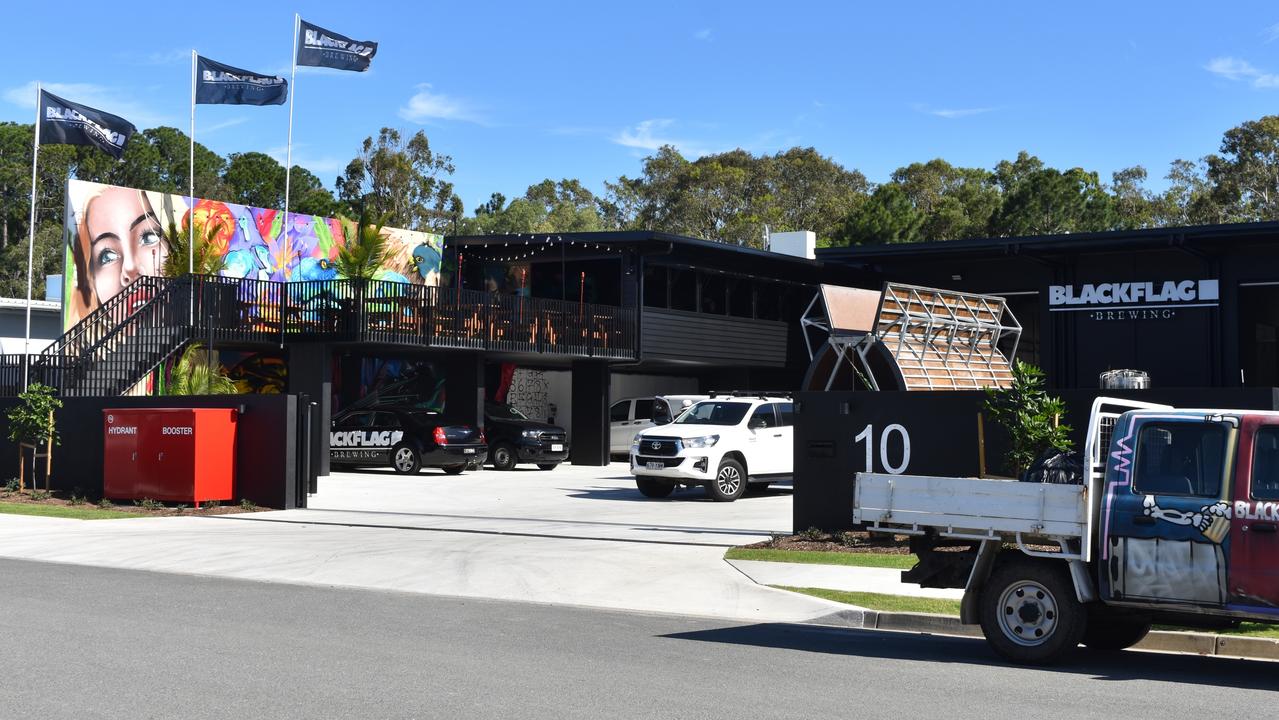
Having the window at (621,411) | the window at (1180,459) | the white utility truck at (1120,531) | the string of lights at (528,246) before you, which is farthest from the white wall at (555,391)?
the window at (1180,459)

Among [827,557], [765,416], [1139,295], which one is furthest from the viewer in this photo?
[1139,295]

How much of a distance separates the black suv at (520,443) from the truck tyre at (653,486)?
28.9 ft

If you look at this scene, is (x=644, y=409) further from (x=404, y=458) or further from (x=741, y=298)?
(x=404, y=458)

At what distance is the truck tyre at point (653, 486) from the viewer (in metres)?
25.7

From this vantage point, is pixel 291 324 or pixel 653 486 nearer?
pixel 653 486

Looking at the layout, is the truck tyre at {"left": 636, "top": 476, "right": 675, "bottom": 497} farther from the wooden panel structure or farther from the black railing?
the wooden panel structure

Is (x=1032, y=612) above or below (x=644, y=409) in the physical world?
below

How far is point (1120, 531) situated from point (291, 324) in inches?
980

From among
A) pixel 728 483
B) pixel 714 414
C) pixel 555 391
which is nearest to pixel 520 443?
pixel 555 391

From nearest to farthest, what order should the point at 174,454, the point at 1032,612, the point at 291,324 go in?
1. the point at 1032,612
2. the point at 174,454
3. the point at 291,324

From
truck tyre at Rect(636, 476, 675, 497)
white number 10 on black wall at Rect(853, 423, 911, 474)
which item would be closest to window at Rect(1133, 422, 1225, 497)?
white number 10 on black wall at Rect(853, 423, 911, 474)

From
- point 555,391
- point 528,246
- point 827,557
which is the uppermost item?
point 528,246

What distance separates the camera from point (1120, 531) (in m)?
9.58

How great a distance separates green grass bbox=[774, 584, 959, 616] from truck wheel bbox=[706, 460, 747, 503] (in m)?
11.1
